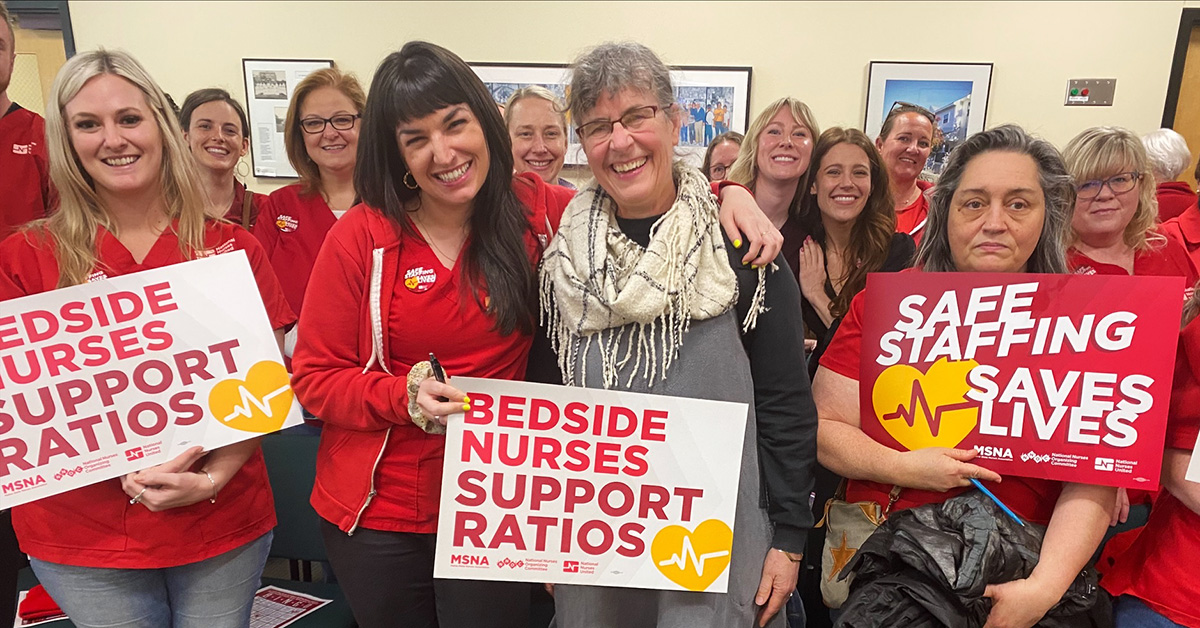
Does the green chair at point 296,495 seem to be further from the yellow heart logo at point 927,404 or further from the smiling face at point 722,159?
the smiling face at point 722,159

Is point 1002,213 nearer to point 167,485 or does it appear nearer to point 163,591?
point 167,485

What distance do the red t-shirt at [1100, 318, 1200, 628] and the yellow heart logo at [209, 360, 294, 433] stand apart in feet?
5.78

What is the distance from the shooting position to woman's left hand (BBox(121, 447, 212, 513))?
4.29ft

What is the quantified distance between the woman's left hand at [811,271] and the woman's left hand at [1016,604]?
1161 millimetres

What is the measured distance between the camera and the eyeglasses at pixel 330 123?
7.59ft

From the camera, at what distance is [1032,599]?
1.21 metres

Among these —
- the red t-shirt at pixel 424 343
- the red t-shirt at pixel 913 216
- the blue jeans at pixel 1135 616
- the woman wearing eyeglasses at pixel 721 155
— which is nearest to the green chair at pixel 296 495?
the red t-shirt at pixel 424 343

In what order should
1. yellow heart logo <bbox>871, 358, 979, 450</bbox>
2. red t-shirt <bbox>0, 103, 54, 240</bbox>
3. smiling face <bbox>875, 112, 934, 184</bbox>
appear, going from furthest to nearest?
smiling face <bbox>875, 112, 934, 184</bbox> < red t-shirt <bbox>0, 103, 54, 240</bbox> < yellow heart logo <bbox>871, 358, 979, 450</bbox>

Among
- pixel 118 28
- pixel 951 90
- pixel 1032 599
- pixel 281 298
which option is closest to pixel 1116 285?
pixel 1032 599

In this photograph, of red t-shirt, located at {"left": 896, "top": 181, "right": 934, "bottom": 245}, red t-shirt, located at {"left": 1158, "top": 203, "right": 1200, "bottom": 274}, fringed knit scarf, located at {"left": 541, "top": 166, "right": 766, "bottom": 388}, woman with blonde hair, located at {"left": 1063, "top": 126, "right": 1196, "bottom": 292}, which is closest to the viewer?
fringed knit scarf, located at {"left": 541, "top": 166, "right": 766, "bottom": 388}

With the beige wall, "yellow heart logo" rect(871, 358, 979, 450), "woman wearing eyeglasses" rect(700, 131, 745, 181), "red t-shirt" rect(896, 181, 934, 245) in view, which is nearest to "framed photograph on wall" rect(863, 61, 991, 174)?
the beige wall

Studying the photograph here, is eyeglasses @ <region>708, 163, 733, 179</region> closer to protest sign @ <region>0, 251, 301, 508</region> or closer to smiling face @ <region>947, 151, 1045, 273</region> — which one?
smiling face @ <region>947, 151, 1045, 273</region>

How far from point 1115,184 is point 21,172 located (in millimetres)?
3296

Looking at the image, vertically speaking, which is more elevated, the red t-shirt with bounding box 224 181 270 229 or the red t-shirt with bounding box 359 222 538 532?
the red t-shirt with bounding box 224 181 270 229
